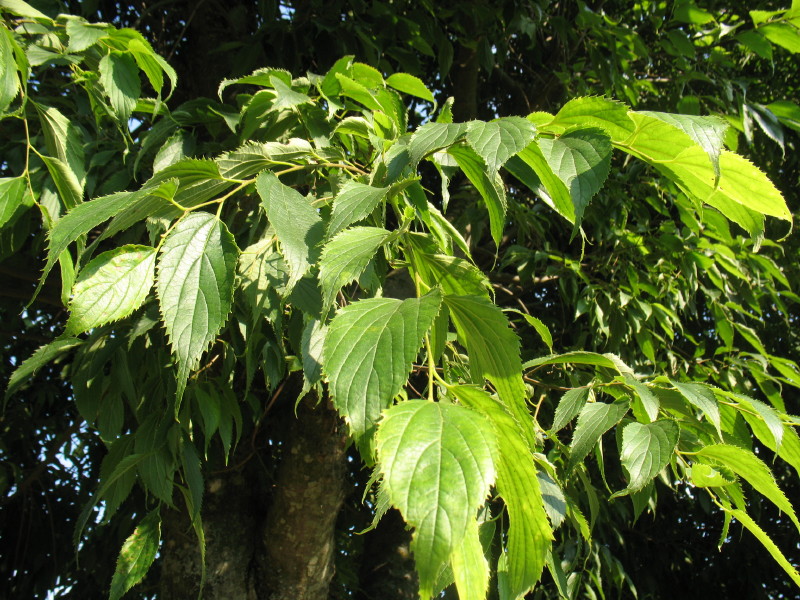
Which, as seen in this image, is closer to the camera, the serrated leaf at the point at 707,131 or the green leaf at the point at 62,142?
the serrated leaf at the point at 707,131

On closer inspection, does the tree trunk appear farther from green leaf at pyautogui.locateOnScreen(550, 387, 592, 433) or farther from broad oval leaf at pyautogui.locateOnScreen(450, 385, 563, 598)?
broad oval leaf at pyautogui.locateOnScreen(450, 385, 563, 598)

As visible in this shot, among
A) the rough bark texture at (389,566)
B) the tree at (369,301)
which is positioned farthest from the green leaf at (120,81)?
the rough bark texture at (389,566)

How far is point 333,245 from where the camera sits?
480 millimetres

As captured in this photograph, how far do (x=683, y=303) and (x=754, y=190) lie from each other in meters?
1.44

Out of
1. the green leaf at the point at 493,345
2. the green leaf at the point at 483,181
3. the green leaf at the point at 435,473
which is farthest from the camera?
the green leaf at the point at 483,181

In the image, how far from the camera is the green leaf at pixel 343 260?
467mm

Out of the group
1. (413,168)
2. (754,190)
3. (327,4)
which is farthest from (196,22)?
(754,190)

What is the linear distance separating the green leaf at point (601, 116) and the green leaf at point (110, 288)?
36cm

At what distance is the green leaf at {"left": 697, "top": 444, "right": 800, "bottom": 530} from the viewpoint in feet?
2.05

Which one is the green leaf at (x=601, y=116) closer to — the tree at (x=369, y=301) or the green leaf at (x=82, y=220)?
the tree at (x=369, y=301)

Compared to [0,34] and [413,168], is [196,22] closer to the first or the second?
[0,34]

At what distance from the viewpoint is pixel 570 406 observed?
2.57 ft

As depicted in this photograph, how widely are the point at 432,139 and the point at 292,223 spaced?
146 mm

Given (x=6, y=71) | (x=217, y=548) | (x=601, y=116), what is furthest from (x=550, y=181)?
(x=217, y=548)
